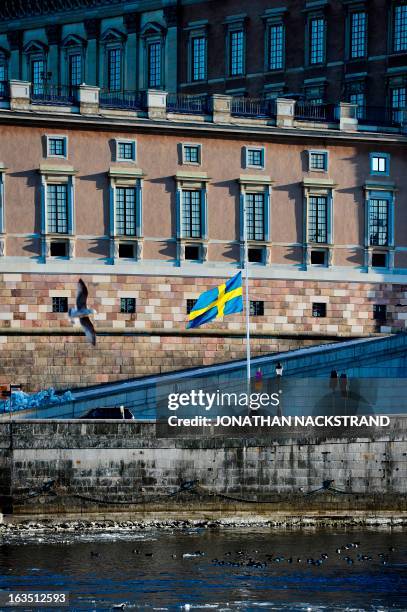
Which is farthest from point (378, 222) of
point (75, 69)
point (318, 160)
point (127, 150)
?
point (75, 69)

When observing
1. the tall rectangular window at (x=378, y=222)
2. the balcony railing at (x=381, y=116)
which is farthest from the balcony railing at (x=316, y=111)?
the tall rectangular window at (x=378, y=222)

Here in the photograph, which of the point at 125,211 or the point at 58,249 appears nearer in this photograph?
the point at 58,249

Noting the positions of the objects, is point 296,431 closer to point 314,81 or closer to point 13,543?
point 13,543

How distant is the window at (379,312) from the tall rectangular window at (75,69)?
3084 cm

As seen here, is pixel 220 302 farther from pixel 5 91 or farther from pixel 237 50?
pixel 237 50

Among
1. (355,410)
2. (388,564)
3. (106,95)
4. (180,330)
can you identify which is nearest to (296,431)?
(355,410)

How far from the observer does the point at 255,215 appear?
390 ft

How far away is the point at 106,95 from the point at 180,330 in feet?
67.4

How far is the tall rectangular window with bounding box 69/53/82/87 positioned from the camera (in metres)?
143

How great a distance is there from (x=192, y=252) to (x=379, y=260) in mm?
10233

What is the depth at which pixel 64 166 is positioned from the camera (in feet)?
378

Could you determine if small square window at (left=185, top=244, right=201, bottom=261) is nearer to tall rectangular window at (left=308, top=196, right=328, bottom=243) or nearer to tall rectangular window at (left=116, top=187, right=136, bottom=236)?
tall rectangular window at (left=116, top=187, right=136, bottom=236)

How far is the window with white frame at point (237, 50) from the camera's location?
13600cm

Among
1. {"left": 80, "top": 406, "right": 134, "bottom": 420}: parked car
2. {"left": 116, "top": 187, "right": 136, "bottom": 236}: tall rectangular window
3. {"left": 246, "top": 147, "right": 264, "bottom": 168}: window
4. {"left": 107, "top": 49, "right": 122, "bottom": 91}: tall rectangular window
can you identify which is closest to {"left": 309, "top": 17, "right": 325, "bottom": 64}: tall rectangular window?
{"left": 107, "top": 49, "right": 122, "bottom": 91}: tall rectangular window
